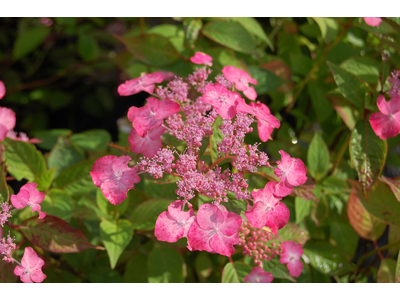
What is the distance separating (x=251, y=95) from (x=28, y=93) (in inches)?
65.5

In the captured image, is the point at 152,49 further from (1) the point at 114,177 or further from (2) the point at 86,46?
(2) the point at 86,46

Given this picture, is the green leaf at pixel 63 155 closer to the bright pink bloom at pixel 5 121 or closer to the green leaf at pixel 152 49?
the bright pink bloom at pixel 5 121

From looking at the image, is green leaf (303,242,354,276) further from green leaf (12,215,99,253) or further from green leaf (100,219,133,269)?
green leaf (12,215,99,253)

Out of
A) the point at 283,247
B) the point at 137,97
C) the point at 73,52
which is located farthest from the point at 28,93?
the point at 283,247

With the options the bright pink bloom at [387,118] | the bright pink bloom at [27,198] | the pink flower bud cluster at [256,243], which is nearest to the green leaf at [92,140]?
the bright pink bloom at [27,198]

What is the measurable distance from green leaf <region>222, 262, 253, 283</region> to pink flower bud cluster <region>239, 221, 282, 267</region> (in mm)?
58

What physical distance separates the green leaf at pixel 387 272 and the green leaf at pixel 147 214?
667mm

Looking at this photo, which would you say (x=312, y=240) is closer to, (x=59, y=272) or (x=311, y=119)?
(x=311, y=119)

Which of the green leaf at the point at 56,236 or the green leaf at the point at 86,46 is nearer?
the green leaf at the point at 56,236

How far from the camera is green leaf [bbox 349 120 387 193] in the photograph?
0.84m

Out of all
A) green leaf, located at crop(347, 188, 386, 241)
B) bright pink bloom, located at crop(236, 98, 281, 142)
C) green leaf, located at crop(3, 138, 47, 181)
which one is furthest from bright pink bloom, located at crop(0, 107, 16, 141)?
green leaf, located at crop(347, 188, 386, 241)

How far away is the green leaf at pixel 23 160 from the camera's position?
36.6 inches

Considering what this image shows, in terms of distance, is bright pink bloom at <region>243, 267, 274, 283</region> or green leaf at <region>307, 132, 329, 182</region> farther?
green leaf at <region>307, 132, 329, 182</region>

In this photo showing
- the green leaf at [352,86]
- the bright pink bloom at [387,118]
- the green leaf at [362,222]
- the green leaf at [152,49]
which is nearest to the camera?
the bright pink bloom at [387,118]
